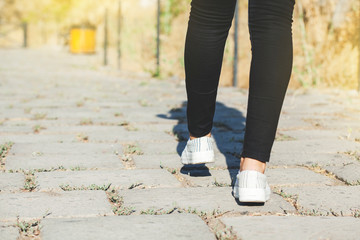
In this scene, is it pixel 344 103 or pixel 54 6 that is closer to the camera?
pixel 344 103

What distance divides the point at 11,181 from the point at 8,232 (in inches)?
23.0

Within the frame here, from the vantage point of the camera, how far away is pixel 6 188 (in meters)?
1.95

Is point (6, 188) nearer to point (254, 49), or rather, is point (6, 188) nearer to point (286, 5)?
point (254, 49)

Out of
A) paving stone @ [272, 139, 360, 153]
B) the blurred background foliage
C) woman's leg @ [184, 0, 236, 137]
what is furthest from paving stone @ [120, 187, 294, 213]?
the blurred background foliage

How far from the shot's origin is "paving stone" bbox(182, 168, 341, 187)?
6.95 ft

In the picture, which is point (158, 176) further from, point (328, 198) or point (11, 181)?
point (328, 198)

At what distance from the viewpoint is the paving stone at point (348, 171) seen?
217 cm

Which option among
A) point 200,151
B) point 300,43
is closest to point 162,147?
point 200,151

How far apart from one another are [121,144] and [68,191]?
961 millimetres

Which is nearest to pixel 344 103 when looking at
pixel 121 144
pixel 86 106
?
pixel 86 106

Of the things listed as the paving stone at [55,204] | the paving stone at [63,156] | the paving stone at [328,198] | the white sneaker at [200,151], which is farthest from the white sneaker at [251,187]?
the paving stone at [63,156]

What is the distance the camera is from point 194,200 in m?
1.85

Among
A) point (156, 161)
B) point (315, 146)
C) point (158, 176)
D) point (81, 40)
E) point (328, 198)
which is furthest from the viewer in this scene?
point (81, 40)

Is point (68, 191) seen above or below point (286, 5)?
below
